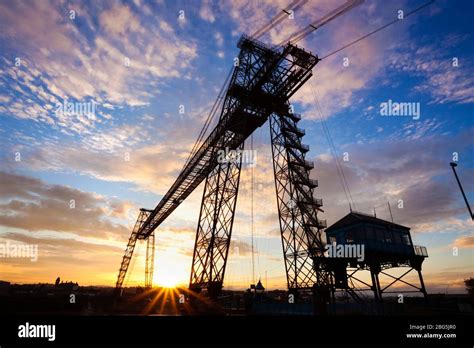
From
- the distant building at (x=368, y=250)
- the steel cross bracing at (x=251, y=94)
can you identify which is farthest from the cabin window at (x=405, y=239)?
the steel cross bracing at (x=251, y=94)

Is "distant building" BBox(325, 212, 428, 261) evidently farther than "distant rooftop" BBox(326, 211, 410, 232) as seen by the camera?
No

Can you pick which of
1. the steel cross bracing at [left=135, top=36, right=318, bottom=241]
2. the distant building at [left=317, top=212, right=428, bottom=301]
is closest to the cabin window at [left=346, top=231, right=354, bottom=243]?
the distant building at [left=317, top=212, right=428, bottom=301]

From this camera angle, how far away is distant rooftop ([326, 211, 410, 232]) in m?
19.9

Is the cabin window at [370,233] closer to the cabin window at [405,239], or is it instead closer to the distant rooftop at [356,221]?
the distant rooftop at [356,221]

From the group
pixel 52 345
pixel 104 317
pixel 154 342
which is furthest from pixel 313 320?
pixel 52 345

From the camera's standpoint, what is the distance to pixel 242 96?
68.1ft

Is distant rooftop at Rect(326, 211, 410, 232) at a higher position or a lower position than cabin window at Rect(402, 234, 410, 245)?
higher

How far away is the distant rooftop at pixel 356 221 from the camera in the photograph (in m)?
19.9

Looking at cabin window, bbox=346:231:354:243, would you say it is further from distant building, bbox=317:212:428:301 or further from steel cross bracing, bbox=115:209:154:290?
steel cross bracing, bbox=115:209:154:290

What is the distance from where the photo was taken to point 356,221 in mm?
19844

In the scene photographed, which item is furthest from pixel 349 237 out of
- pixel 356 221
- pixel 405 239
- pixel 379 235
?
pixel 405 239

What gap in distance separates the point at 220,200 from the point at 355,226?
11.5 meters

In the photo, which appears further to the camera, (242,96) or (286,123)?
(286,123)

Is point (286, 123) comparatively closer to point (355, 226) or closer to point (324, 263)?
point (355, 226)
